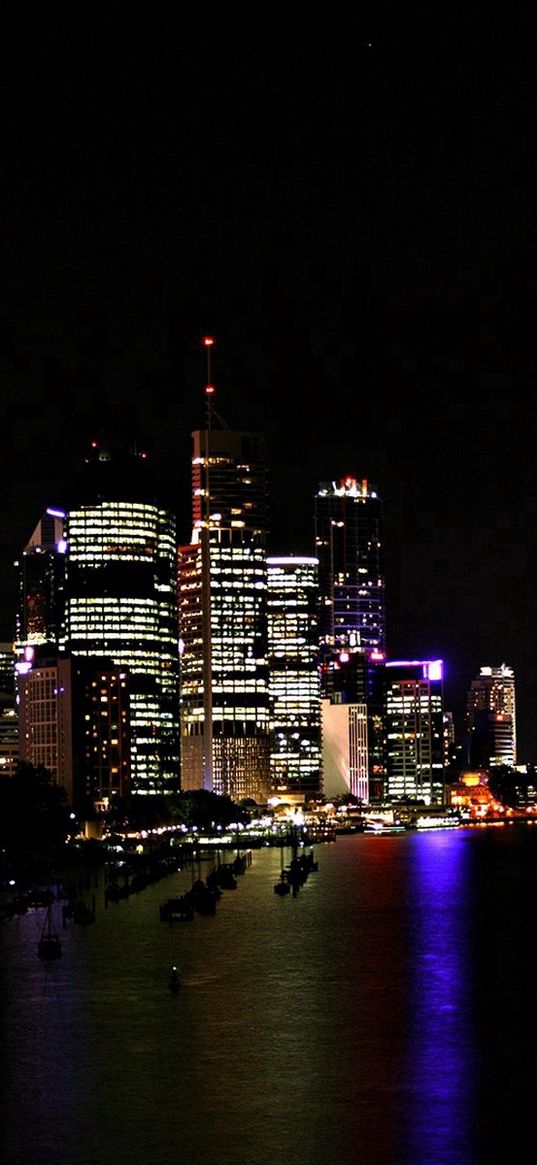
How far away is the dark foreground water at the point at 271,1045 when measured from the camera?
217ft

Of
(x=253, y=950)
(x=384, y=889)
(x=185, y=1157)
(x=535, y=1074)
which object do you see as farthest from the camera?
(x=384, y=889)

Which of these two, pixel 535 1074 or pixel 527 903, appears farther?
pixel 527 903

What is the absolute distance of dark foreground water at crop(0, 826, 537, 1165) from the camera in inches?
2601

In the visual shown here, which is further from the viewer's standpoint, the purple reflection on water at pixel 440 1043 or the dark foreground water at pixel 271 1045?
the dark foreground water at pixel 271 1045

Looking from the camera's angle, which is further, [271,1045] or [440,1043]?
[440,1043]

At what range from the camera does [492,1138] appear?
66125 mm

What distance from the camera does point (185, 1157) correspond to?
63.5m

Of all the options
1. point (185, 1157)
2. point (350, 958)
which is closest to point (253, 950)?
point (350, 958)

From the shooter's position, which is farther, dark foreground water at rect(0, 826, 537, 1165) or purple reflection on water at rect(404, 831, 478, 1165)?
dark foreground water at rect(0, 826, 537, 1165)

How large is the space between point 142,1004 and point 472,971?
23.0 m

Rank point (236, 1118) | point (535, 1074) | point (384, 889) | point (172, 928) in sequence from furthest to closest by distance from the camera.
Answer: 1. point (384, 889)
2. point (172, 928)
3. point (535, 1074)
4. point (236, 1118)

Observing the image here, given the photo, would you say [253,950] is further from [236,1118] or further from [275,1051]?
[236,1118]

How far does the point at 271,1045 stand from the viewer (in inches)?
3285

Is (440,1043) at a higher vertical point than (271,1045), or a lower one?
lower
